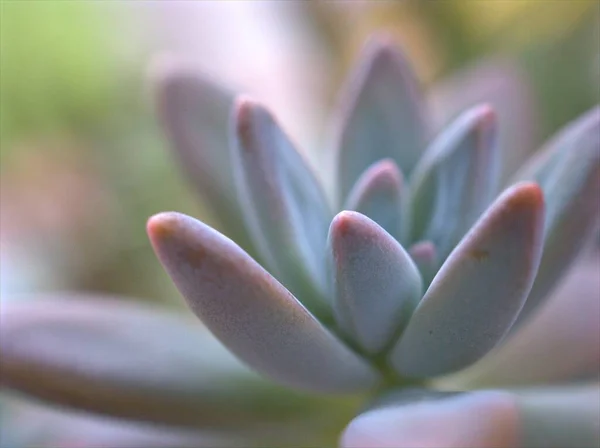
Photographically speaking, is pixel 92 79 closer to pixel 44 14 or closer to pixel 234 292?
pixel 44 14

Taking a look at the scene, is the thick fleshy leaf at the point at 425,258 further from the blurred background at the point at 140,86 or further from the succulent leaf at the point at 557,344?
the blurred background at the point at 140,86

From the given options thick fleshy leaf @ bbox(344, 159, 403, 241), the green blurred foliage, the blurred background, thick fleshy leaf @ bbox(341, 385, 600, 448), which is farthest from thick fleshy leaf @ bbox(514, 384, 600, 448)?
the green blurred foliage

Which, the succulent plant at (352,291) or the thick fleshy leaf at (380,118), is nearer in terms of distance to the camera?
the succulent plant at (352,291)

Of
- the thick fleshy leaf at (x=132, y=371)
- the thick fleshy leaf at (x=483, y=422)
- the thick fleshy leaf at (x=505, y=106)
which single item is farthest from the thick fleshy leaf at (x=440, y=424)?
the thick fleshy leaf at (x=505, y=106)

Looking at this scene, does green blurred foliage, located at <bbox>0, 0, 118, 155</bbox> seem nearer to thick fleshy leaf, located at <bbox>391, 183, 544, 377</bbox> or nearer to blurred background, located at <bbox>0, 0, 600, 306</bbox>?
blurred background, located at <bbox>0, 0, 600, 306</bbox>

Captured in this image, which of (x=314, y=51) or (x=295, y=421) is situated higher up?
(x=314, y=51)

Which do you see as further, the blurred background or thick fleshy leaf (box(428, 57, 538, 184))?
the blurred background

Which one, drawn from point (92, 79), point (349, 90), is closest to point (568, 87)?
point (349, 90)
